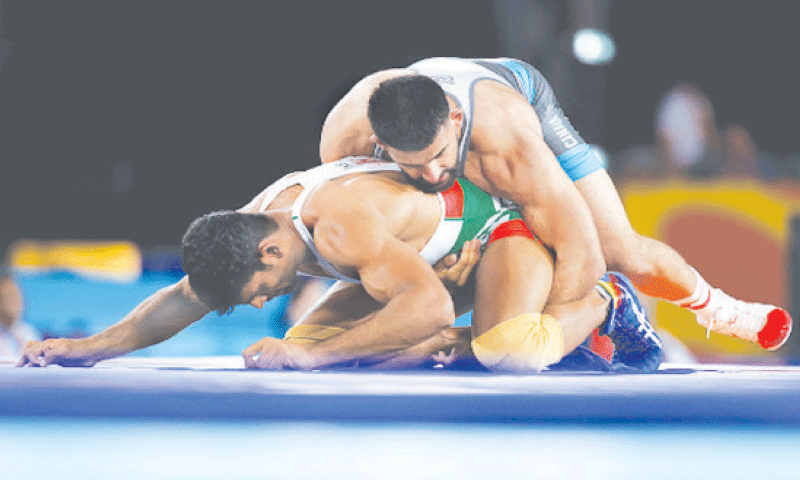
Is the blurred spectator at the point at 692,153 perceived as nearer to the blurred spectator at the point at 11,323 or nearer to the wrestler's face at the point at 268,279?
the wrestler's face at the point at 268,279

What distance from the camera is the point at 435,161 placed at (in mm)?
1935

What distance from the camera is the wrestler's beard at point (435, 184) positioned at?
1992mm

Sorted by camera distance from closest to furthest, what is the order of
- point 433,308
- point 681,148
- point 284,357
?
point 433,308
point 284,357
point 681,148

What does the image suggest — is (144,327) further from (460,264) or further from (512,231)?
(512,231)

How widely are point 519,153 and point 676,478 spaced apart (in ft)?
2.90

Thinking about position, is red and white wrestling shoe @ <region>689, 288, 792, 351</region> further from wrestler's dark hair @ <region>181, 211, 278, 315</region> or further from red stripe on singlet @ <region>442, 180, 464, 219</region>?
wrestler's dark hair @ <region>181, 211, 278, 315</region>

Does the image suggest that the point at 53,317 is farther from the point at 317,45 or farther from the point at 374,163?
the point at 317,45

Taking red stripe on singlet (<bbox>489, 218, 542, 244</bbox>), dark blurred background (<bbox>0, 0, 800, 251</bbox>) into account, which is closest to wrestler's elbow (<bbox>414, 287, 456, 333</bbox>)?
red stripe on singlet (<bbox>489, 218, 542, 244</bbox>)

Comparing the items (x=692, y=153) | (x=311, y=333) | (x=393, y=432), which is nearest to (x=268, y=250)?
(x=311, y=333)

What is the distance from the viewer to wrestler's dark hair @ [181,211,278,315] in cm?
192

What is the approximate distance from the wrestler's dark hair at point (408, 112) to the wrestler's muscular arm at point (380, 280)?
157mm

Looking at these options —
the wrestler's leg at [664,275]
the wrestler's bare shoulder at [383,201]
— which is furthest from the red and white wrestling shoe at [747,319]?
the wrestler's bare shoulder at [383,201]

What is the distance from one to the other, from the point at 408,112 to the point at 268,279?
469mm

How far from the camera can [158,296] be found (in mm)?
2139
